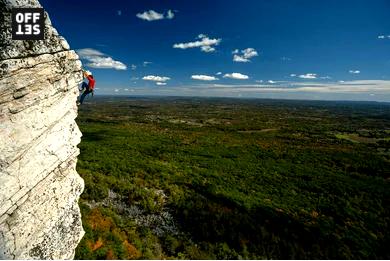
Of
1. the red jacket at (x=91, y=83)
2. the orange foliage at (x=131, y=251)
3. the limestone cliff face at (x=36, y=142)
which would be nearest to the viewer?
the limestone cliff face at (x=36, y=142)

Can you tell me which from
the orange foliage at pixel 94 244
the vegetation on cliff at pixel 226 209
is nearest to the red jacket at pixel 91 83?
the vegetation on cliff at pixel 226 209

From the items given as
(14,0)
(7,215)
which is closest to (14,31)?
(14,0)

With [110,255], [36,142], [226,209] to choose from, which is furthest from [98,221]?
[36,142]

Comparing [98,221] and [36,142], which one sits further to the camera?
[98,221]

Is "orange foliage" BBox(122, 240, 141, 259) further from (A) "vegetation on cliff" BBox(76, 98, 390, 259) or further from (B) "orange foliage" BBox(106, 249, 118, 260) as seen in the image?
(B) "orange foliage" BBox(106, 249, 118, 260)

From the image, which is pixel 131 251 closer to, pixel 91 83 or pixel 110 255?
pixel 110 255

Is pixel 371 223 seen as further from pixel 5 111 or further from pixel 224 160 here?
pixel 5 111

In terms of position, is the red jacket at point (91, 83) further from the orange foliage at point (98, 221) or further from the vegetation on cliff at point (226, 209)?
the orange foliage at point (98, 221)
